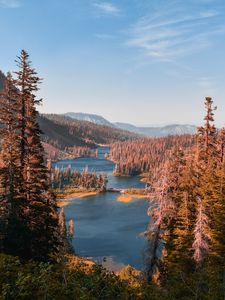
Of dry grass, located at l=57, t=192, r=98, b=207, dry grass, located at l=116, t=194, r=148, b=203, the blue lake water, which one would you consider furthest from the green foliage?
dry grass, located at l=116, t=194, r=148, b=203

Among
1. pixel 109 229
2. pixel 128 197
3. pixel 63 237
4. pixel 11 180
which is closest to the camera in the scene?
pixel 11 180

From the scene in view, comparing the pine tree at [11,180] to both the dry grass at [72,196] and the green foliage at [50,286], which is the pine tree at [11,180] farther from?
the dry grass at [72,196]

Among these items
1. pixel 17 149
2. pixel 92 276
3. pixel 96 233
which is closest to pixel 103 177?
pixel 96 233

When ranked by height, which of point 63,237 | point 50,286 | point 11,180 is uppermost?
point 11,180

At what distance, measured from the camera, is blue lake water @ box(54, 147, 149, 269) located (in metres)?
77.0

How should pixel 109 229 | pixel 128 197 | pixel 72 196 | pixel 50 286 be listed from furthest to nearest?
pixel 72 196 → pixel 128 197 → pixel 109 229 → pixel 50 286

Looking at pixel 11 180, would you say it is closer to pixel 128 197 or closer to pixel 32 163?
pixel 32 163

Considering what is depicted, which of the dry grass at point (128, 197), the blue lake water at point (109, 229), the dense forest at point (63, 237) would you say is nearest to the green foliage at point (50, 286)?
the dense forest at point (63, 237)

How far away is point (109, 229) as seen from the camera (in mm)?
100062

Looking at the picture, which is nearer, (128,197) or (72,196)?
(128,197)

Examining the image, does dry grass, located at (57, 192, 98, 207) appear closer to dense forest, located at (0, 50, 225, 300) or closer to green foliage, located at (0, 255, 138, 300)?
dense forest, located at (0, 50, 225, 300)

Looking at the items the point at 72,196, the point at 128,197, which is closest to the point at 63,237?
the point at 128,197

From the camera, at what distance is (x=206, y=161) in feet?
132

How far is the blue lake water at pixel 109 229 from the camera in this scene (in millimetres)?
76994
